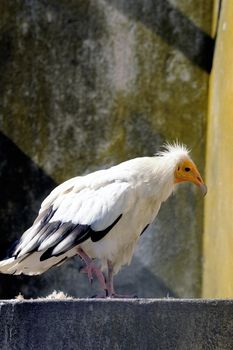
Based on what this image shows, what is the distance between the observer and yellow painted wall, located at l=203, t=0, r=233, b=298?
28.9ft

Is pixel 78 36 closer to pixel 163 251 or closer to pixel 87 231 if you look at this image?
A: pixel 163 251

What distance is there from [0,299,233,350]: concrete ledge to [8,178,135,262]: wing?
1.43 m

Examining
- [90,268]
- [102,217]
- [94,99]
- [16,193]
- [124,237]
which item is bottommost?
[90,268]

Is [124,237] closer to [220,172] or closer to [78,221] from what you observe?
[78,221]

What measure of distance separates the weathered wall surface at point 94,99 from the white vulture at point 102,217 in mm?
2151

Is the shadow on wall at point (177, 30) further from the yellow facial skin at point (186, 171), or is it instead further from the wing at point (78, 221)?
the wing at point (78, 221)

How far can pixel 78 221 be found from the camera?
7.72 metres

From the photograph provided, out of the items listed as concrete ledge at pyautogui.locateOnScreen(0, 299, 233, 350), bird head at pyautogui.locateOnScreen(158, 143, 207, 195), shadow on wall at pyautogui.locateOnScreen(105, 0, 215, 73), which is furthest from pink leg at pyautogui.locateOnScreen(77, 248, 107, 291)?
shadow on wall at pyautogui.locateOnScreen(105, 0, 215, 73)

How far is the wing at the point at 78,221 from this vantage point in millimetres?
7645

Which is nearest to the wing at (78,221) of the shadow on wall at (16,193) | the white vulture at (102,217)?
the white vulture at (102,217)

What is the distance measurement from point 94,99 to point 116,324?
4556 millimetres

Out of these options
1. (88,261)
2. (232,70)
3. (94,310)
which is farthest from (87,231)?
(232,70)

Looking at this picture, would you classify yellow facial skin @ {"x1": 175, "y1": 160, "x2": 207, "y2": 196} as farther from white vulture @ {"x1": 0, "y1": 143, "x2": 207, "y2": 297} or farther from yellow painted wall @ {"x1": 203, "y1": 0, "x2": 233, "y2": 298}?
yellow painted wall @ {"x1": 203, "y1": 0, "x2": 233, "y2": 298}

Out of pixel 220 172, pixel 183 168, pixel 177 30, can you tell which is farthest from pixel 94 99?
pixel 183 168
